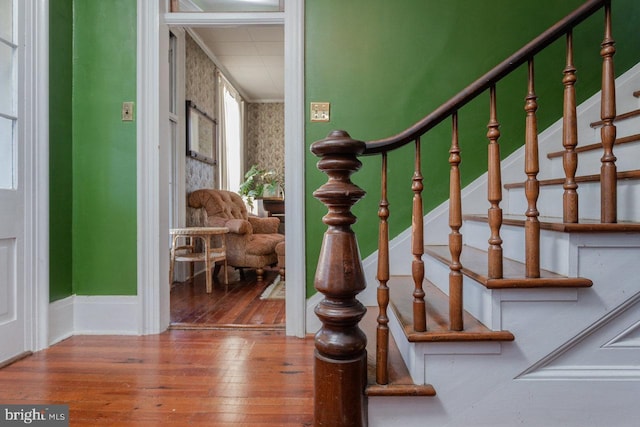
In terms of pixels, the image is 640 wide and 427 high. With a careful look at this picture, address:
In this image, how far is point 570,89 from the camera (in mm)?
1146

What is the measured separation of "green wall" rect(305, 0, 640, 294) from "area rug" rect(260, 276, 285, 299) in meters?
1.13

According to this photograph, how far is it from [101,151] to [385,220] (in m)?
1.93

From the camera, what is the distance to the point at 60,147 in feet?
6.92

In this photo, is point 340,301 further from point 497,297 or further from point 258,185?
point 258,185

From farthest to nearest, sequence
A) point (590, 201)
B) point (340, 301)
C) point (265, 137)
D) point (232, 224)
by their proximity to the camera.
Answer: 1. point (265, 137)
2. point (232, 224)
3. point (590, 201)
4. point (340, 301)

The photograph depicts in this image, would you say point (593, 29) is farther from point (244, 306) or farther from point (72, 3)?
point (72, 3)

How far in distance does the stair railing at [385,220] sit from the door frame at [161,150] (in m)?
1.02

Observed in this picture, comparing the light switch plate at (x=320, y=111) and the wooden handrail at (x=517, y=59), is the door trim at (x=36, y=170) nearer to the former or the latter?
the light switch plate at (x=320, y=111)

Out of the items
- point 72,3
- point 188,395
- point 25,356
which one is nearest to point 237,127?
point 72,3

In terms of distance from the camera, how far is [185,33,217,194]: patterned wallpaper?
3954 millimetres

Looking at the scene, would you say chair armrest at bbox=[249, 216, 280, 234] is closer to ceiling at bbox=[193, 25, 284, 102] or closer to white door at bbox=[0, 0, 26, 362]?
ceiling at bbox=[193, 25, 284, 102]

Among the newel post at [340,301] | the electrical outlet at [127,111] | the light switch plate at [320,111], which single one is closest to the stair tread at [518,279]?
the newel post at [340,301]

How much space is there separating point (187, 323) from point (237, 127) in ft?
13.9

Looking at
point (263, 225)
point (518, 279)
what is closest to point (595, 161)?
point (518, 279)
